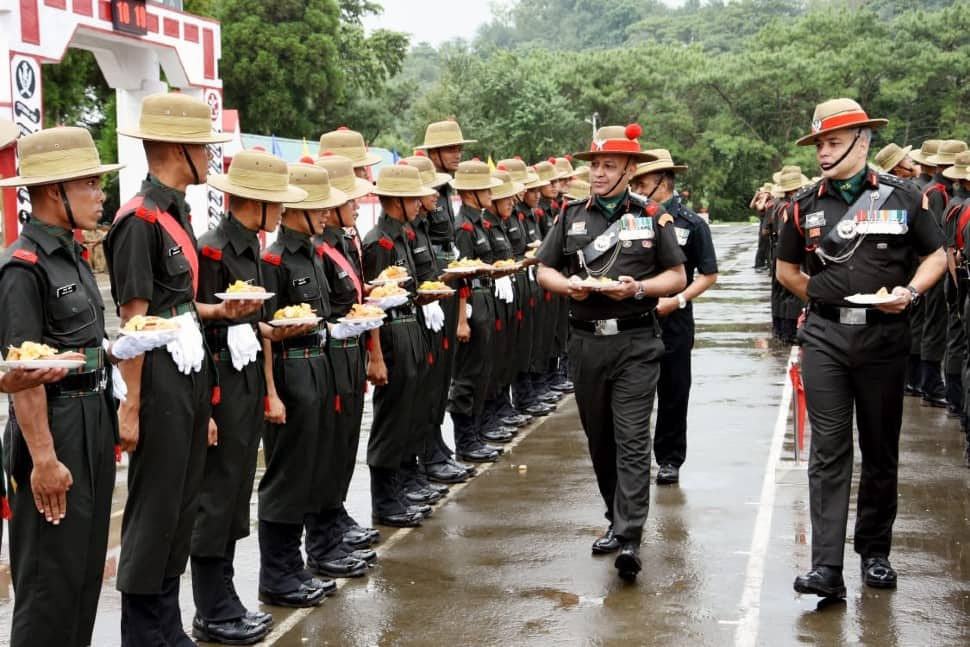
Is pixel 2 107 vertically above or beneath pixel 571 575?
above

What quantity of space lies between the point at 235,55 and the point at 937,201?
132 ft

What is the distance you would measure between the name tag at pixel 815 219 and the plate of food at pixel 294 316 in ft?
8.54

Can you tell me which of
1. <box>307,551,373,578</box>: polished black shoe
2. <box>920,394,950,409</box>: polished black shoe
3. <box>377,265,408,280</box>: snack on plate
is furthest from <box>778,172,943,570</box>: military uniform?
<box>920,394,950,409</box>: polished black shoe

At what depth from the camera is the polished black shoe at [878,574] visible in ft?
21.0

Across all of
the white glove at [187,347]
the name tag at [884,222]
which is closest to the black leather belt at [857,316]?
the name tag at [884,222]

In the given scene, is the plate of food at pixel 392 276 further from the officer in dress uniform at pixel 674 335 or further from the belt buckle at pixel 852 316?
the belt buckle at pixel 852 316

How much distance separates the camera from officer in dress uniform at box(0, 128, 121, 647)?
179 inches

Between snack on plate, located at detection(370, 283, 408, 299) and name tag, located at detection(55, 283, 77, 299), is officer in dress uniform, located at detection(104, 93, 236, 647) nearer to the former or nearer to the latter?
name tag, located at detection(55, 283, 77, 299)

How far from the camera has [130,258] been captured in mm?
5062

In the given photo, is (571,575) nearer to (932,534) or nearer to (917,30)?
(932,534)

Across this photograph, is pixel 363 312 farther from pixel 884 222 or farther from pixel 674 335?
pixel 674 335

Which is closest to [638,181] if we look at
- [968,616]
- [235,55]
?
[968,616]

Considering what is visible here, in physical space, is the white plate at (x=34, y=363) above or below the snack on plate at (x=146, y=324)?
below

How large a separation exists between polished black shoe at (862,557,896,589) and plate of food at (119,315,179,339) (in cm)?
381
